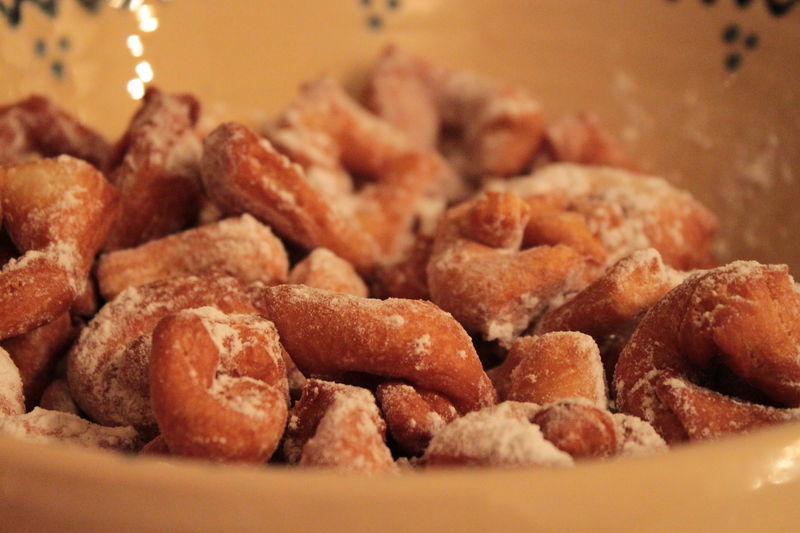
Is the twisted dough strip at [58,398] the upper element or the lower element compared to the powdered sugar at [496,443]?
lower

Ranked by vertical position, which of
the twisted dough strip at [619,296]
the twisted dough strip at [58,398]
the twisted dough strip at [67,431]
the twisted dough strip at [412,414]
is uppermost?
the twisted dough strip at [619,296]

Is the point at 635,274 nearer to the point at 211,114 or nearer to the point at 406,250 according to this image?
the point at 406,250

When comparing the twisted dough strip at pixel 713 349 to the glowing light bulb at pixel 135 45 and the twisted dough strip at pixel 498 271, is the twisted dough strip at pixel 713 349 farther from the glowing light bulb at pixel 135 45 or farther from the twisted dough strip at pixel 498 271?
the glowing light bulb at pixel 135 45

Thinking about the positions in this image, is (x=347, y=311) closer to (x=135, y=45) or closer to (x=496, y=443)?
(x=496, y=443)

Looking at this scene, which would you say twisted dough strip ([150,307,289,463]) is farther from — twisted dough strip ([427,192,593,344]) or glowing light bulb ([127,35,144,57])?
glowing light bulb ([127,35,144,57])

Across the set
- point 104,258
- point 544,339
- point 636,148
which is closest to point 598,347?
point 544,339

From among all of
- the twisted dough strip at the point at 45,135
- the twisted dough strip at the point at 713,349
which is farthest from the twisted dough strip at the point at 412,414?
the twisted dough strip at the point at 45,135

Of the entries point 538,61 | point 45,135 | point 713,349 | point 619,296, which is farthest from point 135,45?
point 713,349
